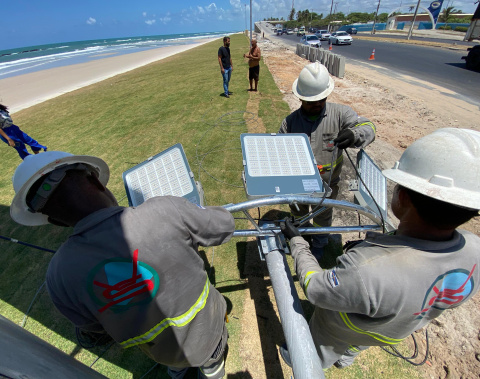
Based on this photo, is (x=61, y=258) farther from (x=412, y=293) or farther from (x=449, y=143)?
(x=449, y=143)

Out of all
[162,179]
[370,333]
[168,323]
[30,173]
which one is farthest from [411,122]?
[30,173]

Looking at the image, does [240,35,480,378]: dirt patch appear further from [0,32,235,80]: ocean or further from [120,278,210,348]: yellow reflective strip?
[0,32,235,80]: ocean

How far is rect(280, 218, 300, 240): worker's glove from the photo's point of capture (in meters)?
1.61

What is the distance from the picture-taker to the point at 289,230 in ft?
5.34

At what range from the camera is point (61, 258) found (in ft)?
3.21

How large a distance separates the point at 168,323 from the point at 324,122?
2490mm

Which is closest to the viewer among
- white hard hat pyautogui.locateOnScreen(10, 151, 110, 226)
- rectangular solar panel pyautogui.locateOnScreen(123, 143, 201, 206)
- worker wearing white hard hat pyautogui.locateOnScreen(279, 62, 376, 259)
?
white hard hat pyautogui.locateOnScreen(10, 151, 110, 226)

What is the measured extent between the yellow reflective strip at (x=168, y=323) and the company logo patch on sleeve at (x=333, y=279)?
0.73 meters

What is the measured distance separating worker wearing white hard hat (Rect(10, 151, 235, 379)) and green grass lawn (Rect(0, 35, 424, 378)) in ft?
4.54

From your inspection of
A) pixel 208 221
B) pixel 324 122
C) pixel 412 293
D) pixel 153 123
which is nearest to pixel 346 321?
pixel 412 293

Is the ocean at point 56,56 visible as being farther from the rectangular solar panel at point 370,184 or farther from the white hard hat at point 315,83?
the rectangular solar panel at point 370,184

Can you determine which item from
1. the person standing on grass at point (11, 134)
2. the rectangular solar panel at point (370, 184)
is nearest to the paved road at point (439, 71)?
the rectangular solar panel at point (370, 184)

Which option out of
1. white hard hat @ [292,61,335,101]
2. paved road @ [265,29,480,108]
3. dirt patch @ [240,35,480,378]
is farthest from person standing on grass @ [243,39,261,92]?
paved road @ [265,29,480,108]

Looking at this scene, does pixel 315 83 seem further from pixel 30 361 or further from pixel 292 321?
pixel 30 361
